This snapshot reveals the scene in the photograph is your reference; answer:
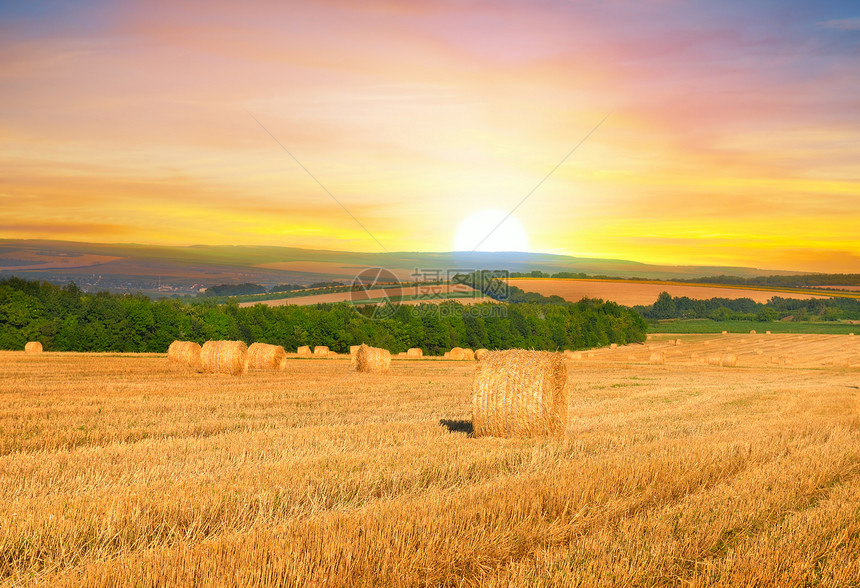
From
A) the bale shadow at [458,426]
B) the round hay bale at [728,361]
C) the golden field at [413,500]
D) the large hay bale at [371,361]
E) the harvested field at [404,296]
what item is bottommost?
the round hay bale at [728,361]

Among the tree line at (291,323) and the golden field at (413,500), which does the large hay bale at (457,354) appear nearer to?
the tree line at (291,323)

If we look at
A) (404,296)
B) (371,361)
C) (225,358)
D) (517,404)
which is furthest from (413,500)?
(404,296)

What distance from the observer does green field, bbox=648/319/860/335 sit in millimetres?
75812

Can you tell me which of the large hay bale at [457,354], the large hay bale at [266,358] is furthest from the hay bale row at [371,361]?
the large hay bale at [457,354]

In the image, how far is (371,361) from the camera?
28453mm

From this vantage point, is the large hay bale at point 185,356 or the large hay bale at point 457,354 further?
the large hay bale at point 457,354

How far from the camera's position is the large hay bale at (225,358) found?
24.0 m

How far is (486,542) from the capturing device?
17.0 feet

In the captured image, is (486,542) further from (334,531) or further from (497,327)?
(497,327)

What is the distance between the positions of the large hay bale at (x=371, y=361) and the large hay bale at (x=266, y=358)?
337cm

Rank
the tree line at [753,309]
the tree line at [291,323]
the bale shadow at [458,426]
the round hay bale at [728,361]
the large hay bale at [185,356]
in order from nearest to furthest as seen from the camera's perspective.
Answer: the bale shadow at [458,426] < the large hay bale at [185,356] < the round hay bale at [728,361] < the tree line at [291,323] < the tree line at [753,309]

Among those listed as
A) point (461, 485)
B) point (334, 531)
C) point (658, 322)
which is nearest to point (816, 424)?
point (461, 485)

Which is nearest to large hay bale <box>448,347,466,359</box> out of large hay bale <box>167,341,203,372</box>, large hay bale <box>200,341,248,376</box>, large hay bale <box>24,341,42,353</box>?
large hay bale <box>167,341,203,372</box>

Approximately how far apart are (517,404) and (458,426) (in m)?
1.47
